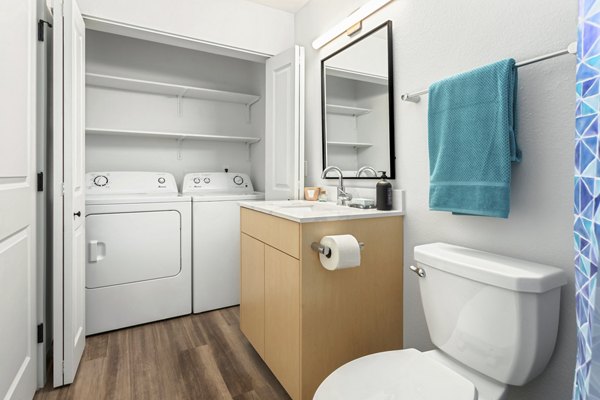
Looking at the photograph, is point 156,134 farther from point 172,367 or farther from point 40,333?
point 172,367

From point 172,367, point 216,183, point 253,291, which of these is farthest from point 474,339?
point 216,183

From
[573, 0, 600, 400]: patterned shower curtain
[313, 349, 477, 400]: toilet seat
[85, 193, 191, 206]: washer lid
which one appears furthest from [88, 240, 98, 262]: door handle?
[573, 0, 600, 400]: patterned shower curtain

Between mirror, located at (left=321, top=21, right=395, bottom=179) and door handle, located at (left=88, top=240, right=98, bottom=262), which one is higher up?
mirror, located at (left=321, top=21, right=395, bottom=179)

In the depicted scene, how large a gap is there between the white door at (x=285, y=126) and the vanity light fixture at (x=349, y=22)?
20cm

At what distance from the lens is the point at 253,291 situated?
6.14ft

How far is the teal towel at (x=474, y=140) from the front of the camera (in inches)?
42.8

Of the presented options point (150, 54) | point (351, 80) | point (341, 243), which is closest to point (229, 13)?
point (150, 54)

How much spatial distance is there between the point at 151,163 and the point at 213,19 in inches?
52.9

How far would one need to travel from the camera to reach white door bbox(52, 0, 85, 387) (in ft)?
5.13

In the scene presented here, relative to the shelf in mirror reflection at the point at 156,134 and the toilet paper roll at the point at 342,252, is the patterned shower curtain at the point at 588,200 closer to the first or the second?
the toilet paper roll at the point at 342,252

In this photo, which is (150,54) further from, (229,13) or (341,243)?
(341,243)

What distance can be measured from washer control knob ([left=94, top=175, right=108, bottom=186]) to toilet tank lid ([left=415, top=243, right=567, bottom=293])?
95.0 inches

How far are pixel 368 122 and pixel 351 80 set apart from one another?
0.32m

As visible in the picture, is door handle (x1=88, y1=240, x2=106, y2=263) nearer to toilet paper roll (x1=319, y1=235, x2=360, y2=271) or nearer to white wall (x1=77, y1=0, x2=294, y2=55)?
white wall (x1=77, y1=0, x2=294, y2=55)
